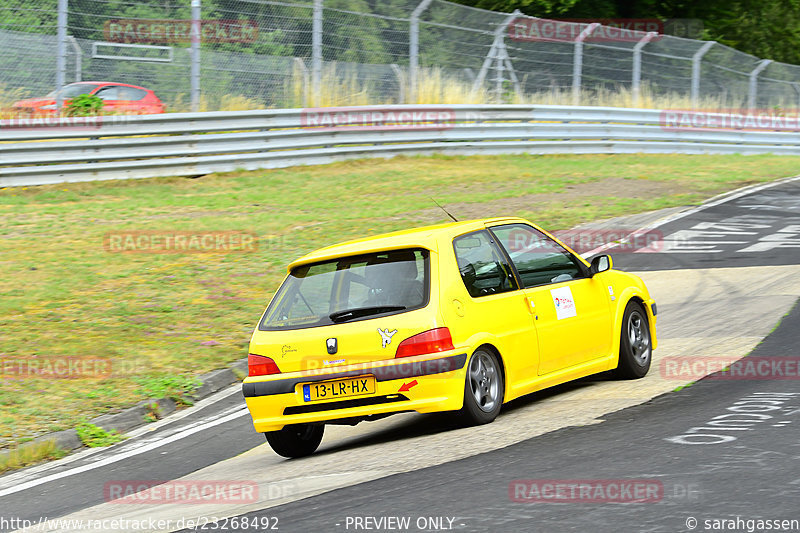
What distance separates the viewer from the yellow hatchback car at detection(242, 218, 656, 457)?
700 cm

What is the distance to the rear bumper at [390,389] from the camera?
6.95m

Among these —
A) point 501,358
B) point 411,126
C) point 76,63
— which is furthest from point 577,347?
point 411,126

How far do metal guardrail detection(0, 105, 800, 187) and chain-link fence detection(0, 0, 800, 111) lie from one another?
663 millimetres

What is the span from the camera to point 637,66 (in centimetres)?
3047

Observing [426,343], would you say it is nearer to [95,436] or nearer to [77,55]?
[95,436]

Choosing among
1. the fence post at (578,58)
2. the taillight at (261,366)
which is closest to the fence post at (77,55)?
the taillight at (261,366)

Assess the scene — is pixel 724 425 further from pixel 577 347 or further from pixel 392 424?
pixel 392 424

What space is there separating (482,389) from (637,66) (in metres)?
25.0

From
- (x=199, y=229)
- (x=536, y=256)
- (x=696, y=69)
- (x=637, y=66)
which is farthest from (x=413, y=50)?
(x=536, y=256)

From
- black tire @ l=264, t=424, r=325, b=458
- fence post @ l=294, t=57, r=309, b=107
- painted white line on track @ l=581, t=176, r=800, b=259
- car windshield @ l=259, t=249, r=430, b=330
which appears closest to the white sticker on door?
car windshield @ l=259, t=249, r=430, b=330

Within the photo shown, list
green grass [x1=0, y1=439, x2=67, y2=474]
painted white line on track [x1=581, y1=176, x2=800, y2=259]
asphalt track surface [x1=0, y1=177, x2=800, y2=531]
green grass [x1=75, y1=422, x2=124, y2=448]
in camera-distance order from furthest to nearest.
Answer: painted white line on track [x1=581, y1=176, x2=800, y2=259] → green grass [x1=75, y1=422, x2=124, y2=448] → green grass [x1=0, y1=439, x2=67, y2=474] → asphalt track surface [x1=0, y1=177, x2=800, y2=531]

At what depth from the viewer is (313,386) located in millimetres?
7156

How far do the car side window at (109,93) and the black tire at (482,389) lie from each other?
46.2 ft

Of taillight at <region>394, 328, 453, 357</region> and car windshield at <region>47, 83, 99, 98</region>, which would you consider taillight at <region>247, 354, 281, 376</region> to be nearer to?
taillight at <region>394, 328, 453, 357</region>
